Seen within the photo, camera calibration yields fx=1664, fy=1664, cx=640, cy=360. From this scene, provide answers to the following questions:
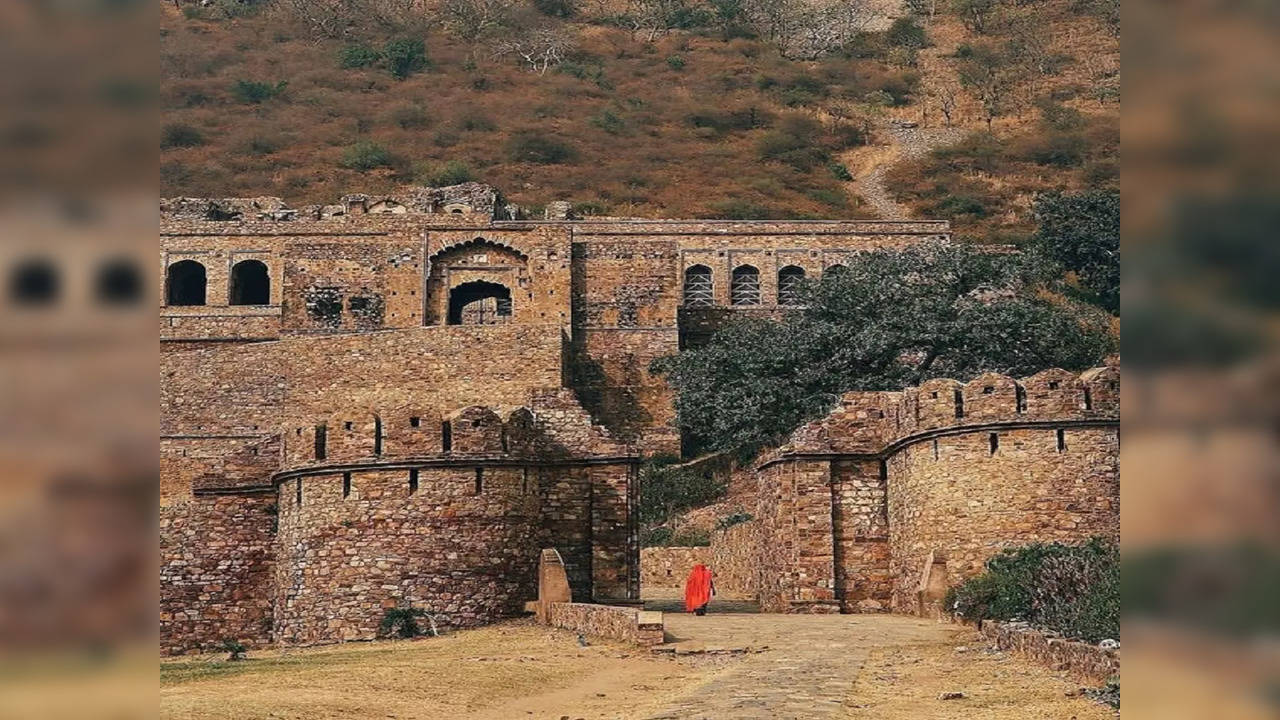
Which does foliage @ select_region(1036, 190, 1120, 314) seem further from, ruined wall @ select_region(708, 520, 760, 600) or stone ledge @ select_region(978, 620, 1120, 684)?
stone ledge @ select_region(978, 620, 1120, 684)

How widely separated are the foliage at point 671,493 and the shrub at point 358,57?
70893mm

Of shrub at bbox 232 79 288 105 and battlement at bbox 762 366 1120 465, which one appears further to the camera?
shrub at bbox 232 79 288 105

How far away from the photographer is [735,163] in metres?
90.0

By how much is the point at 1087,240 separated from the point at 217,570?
4149 cm

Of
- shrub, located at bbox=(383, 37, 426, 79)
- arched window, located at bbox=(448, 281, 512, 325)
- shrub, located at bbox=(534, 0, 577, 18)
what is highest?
shrub, located at bbox=(534, 0, 577, 18)

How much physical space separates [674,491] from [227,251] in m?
19.9

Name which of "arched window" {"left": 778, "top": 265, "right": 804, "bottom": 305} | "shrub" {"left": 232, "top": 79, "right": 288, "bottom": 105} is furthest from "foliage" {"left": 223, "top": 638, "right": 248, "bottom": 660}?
"shrub" {"left": 232, "top": 79, "right": 288, "bottom": 105}

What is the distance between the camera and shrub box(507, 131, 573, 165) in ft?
296

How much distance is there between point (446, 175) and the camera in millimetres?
83375

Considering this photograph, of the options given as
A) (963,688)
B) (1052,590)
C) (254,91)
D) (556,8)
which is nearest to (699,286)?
(1052,590)

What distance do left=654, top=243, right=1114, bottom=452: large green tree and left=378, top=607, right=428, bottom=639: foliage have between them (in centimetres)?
1856
